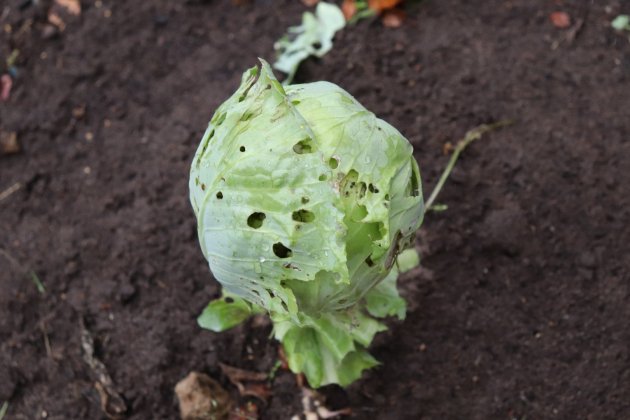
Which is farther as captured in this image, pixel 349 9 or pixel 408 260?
pixel 349 9

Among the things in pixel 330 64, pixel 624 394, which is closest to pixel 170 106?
pixel 330 64

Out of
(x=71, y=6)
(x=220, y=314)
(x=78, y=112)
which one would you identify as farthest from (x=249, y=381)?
(x=71, y=6)

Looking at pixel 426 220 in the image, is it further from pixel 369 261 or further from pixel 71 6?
pixel 71 6

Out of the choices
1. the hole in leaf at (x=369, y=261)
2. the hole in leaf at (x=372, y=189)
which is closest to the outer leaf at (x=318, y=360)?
the hole in leaf at (x=369, y=261)

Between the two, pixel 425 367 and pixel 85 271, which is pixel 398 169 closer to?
pixel 425 367

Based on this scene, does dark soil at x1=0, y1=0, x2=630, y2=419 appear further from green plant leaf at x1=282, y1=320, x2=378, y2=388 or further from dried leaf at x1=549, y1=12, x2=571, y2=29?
green plant leaf at x1=282, y1=320, x2=378, y2=388
